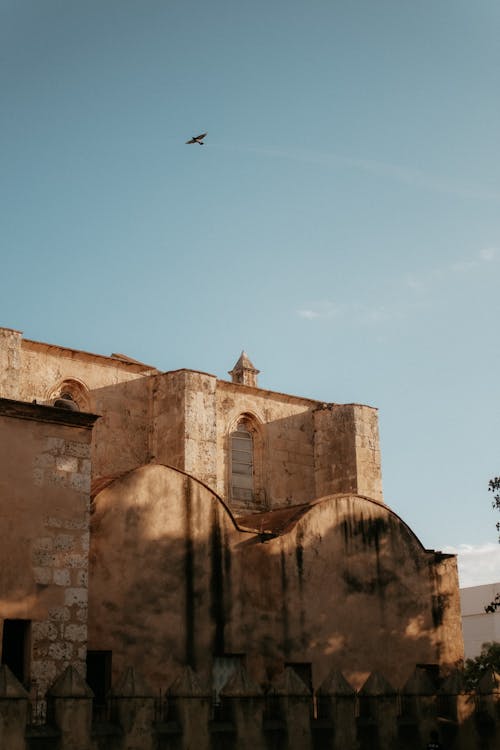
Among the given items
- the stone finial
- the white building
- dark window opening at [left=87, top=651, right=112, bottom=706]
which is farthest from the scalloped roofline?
the white building

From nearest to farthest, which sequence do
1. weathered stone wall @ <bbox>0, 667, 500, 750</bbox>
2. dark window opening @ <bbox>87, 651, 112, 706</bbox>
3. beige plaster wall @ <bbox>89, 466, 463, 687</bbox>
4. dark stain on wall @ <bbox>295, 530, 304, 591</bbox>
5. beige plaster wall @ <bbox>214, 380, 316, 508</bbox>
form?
weathered stone wall @ <bbox>0, 667, 500, 750</bbox>, dark window opening @ <bbox>87, 651, 112, 706</bbox>, beige plaster wall @ <bbox>89, 466, 463, 687</bbox>, dark stain on wall @ <bbox>295, 530, 304, 591</bbox>, beige plaster wall @ <bbox>214, 380, 316, 508</bbox>

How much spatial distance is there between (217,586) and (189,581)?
580mm

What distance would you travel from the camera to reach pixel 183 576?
46.6 ft

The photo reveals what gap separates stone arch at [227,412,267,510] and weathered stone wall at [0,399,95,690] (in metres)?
14.7

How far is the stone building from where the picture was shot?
11.6 meters

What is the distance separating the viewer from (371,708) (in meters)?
13.5

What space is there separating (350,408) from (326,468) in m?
1.85

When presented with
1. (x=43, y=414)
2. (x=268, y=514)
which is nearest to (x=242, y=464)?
(x=268, y=514)

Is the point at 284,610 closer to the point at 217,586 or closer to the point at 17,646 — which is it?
the point at 217,586

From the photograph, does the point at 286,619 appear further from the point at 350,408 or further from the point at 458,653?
the point at 350,408

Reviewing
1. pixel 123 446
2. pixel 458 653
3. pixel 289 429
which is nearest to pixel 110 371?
pixel 123 446

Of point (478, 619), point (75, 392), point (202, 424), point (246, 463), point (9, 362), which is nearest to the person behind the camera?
point (9, 362)

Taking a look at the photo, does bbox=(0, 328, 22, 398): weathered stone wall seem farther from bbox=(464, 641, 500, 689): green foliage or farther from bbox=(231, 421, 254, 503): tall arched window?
bbox=(464, 641, 500, 689): green foliage

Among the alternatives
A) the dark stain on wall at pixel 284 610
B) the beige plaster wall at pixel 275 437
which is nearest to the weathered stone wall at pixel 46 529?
the dark stain on wall at pixel 284 610
